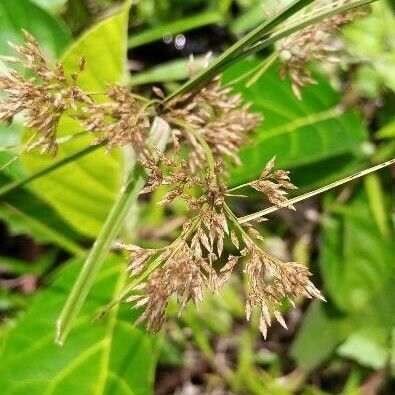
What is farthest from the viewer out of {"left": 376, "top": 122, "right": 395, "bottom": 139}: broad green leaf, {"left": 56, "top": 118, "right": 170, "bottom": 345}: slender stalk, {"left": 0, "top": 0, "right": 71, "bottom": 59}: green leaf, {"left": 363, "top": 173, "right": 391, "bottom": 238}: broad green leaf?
{"left": 363, "top": 173, "right": 391, "bottom": 238}: broad green leaf

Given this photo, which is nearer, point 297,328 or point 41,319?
point 41,319

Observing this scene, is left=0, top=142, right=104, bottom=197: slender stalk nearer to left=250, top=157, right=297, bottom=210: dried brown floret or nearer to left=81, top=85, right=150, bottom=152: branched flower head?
left=81, top=85, right=150, bottom=152: branched flower head

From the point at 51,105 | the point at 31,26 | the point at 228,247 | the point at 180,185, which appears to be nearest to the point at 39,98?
the point at 51,105

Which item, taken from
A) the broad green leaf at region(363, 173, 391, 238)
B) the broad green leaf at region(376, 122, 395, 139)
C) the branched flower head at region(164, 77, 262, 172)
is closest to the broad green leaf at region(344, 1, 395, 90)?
the broad green leaf at region(376, 122, 395, 139)

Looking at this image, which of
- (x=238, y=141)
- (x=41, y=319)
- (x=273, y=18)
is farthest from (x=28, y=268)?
(x=273, y=18)

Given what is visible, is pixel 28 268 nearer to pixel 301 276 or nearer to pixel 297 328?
pixel 297 328

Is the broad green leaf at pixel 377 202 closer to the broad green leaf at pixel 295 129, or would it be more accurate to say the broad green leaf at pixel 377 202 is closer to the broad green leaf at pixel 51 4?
the broad green leaf at pixel 295 129
